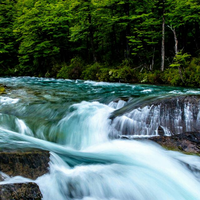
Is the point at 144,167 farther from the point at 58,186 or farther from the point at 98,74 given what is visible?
the point at 98,74

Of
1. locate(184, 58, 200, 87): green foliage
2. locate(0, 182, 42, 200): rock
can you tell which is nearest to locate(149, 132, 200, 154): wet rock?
locate(0, 182, 42, 200): rock

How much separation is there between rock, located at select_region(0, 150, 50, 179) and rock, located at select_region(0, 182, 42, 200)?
406 millimetres

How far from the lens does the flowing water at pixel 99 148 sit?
3787 mm

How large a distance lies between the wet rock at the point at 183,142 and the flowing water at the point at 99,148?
0.58 feet

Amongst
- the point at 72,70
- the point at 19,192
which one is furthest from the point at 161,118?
the point at 72,70

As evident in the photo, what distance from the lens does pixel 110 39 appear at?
21.3 metres

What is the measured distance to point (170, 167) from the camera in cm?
474

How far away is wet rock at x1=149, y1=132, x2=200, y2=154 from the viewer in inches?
203

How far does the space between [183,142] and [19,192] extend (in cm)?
→ 415

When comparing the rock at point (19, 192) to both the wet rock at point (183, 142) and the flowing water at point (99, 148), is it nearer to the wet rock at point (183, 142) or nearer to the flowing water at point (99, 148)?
the flowing water at point (99, 148)

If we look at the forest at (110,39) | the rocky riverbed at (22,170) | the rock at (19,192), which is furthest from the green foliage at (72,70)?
the rock at (19,192)

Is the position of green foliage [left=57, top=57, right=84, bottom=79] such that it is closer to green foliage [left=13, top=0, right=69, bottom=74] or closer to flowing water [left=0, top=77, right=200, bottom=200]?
green foliage [left=13, top=0, right=69, bottom=74]

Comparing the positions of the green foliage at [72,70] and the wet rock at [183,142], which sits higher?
the green foliage at [72,70]

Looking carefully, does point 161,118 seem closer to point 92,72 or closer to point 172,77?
point 172,77
